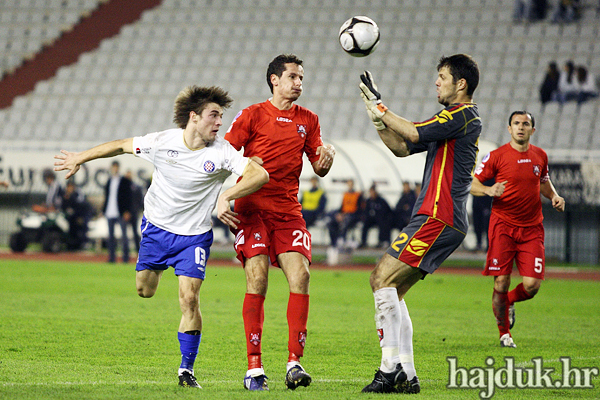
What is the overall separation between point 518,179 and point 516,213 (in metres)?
0.38

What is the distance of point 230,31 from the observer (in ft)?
90.9

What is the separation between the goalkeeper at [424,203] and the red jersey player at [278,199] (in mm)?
595

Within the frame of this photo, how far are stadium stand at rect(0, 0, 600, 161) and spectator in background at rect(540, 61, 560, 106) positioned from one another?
339 millimetres

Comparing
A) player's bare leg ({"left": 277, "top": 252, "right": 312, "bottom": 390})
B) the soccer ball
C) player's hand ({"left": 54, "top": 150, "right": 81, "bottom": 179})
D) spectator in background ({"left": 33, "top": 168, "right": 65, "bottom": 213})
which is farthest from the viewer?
spectator in background ({"left": 33, "top": 168, "right": 65, "bottom": 213})

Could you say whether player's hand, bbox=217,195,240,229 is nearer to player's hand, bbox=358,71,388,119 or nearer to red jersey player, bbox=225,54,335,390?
red jersey player, bbox=225,54,335,390

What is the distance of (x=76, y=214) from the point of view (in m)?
19.6

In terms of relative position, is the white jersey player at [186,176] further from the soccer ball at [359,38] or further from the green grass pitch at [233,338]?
the soccer ball at [359,38]

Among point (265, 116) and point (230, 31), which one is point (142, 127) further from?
point (265, 116)

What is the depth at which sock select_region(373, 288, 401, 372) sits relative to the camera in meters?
5.11

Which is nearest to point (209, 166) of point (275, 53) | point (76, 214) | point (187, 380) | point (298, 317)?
point (298, 317)

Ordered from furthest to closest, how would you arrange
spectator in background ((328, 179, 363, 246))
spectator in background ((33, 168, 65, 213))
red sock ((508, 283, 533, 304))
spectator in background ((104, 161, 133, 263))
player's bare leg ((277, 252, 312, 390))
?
spectator in background ((33, 168, 65, 213))
spectator in background ((328, 179, 363, 246))
spectator in background ((104, 161, 133, 263))
red sock ((508, 283, 533, 304))
player's bare leg ((277, 252, 312, 390))

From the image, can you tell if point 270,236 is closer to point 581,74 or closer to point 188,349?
point 188,349

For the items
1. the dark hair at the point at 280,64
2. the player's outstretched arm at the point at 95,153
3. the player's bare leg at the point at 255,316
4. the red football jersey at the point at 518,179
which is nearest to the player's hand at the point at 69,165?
the player's outstretched arm at the point at 95,153

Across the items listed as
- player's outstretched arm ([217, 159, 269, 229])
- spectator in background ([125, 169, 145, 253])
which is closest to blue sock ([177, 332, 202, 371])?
player's outstretched arm ([217, 159, 269, 229])
